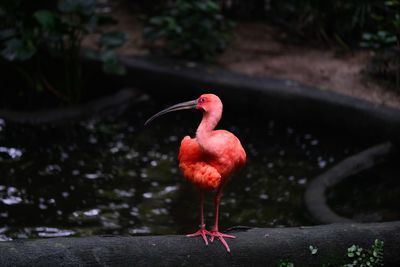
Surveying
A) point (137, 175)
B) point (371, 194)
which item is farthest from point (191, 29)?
point (371, 194)

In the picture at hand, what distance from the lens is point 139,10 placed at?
10.8 metres

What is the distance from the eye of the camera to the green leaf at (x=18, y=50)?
24.3 feet

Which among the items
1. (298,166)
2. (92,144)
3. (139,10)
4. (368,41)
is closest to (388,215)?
(298,166)

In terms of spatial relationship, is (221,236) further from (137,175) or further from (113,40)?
(113,40)

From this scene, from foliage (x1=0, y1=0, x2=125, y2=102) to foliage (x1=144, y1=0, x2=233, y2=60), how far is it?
2.53 ft

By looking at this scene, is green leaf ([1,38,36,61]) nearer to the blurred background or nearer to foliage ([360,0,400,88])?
the blurred background

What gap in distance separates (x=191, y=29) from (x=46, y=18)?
2.02 metres

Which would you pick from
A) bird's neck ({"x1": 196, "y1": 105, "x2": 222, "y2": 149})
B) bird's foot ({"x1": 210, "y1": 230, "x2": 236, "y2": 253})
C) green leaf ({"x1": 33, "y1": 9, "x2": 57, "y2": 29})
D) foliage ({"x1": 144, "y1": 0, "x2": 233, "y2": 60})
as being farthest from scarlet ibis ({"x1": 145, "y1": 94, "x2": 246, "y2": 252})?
foliage ({"x1": 144, "y1": 0, "x2": 233, "y2": 60})

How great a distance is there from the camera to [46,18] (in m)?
7.41

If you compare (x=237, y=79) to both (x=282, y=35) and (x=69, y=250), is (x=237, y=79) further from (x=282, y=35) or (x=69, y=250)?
(x=69, y=250)

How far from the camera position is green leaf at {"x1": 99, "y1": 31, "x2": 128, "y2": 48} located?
7938 mm

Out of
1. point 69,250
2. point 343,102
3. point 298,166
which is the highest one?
point 69,250

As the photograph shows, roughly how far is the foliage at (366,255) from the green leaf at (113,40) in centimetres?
426

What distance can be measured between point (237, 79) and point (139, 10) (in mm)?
3184
